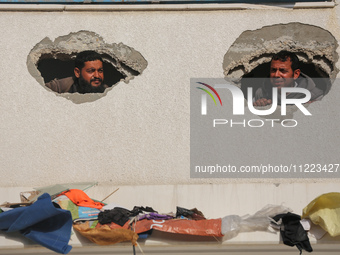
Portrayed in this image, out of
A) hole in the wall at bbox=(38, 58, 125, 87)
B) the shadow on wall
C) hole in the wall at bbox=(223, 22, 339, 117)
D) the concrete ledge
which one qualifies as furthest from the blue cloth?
hole in the wall at bbox=(38, 58, 125, 87)

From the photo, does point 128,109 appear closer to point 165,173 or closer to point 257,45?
point 165,173

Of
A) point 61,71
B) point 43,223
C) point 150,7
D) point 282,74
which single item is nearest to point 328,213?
point 282,74

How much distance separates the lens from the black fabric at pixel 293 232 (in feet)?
21.4

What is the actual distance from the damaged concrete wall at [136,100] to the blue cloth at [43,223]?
4.01 ft

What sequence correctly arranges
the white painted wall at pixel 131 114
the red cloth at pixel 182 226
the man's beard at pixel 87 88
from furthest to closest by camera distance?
the man's beard at pixel 87 88 < the white painted wall at pixel 131 114 < the red cloth at pixel 182 226

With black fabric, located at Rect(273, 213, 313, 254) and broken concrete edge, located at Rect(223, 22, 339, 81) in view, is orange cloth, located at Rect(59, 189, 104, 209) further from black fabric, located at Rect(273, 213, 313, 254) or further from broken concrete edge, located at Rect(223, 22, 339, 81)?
broken concrete edge, located at Rect(223, 22, 339, 81)

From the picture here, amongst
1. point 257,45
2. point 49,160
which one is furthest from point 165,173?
point 257,45

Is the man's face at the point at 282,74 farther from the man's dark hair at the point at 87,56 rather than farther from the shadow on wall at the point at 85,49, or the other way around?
the man's dark hair at the point at 87,56

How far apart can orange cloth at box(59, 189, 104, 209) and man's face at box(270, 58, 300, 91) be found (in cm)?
269

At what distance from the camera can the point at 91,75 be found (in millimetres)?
8367

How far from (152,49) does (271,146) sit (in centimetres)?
182

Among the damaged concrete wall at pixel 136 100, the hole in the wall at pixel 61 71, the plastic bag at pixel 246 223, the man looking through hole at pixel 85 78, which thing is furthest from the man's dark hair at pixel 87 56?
the plastic bag at pixel 246 223

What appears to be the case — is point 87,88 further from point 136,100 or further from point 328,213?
point 328,213

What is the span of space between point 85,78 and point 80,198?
1945 millimetres
